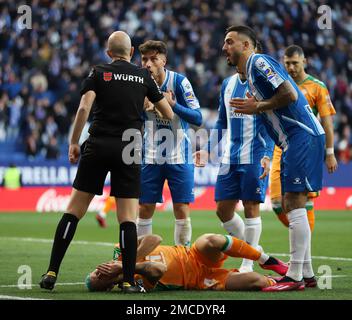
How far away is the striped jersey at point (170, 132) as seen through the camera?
910cm

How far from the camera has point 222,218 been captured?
8.87 m

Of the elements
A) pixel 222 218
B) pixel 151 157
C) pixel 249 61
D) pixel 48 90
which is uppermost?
pixel 48 90

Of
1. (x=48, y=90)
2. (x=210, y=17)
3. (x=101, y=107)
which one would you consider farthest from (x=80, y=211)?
(x=210, y=17)

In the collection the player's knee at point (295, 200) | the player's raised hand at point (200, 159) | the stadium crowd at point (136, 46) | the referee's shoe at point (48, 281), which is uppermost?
the stadium crowd at point (136, 46)

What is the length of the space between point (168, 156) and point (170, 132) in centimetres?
28

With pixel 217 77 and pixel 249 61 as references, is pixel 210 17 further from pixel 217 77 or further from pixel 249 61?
pixel 249 61

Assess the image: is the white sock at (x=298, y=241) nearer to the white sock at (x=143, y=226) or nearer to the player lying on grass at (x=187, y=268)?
the player lying on grass at (x=187, y=268)

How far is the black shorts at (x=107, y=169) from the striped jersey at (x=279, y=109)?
127 centimetres

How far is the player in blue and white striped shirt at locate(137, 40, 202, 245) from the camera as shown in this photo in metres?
9.02

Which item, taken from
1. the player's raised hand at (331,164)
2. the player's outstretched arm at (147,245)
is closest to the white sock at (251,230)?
the player's raised hand at (331,164)

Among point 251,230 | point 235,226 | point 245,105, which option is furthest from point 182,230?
point 245,105

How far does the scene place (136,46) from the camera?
87.0 feet
